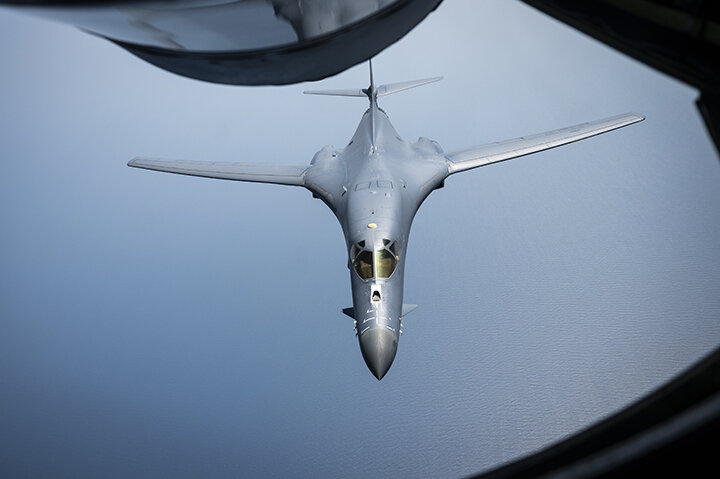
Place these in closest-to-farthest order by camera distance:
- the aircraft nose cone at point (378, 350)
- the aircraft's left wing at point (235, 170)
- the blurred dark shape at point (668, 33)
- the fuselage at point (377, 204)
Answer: the blurred dark shape at point (668, 33), the aircraft nose cone at point (378, 350), the fuselage at point (377, 204), the aircraft's left wing at point (235, 170)

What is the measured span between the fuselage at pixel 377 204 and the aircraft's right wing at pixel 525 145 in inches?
12.1

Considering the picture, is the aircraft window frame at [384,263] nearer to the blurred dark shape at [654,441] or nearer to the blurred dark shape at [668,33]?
the blurred dark shape at [668,33]

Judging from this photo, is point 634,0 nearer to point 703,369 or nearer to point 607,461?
point 703,369

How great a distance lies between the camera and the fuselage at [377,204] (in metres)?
6.03

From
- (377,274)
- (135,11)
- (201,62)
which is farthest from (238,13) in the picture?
(377,274)

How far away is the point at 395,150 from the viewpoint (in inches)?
333

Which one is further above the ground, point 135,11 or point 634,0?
point 135,11

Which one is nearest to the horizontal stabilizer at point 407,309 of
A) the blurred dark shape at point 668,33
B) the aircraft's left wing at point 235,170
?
the aircraft's left wing at point 235,170

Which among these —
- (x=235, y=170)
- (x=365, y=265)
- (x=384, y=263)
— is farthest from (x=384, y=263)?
(x=235, y=170)

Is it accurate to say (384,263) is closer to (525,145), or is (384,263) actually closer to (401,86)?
(525,145)

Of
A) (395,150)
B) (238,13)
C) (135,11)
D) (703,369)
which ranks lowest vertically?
(703,369)

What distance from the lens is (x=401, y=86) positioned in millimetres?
9953

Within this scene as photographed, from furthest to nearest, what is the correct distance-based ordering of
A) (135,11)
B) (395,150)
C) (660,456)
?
(395,150) → (135,11) → (660,456)

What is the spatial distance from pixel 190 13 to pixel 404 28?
763 mm
